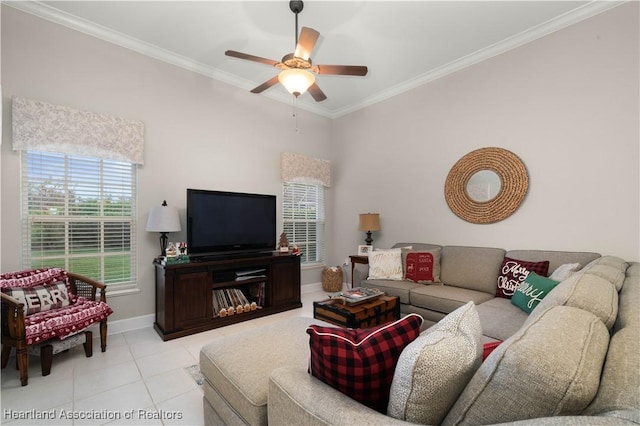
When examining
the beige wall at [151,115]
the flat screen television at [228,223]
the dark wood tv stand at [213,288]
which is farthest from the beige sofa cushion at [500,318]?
the beige wall at [151,115]

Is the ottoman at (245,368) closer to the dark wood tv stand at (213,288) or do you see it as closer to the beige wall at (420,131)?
the dark wood tv stand at (213,288)

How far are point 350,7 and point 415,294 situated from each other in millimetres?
2786

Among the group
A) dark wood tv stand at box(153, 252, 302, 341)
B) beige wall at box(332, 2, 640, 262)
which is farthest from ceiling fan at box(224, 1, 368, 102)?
dark wood tv stand at box(153, 252, 302, 341)

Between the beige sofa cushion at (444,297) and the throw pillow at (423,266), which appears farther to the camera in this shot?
the throw pillow at (423,266)

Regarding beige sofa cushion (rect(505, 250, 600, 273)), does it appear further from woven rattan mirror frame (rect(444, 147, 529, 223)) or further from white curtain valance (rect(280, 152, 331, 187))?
white curtain valance (rect(280, 152, 331, 187))

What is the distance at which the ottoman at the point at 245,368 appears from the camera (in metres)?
1.25

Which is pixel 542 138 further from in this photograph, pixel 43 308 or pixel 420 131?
pixel 43 308

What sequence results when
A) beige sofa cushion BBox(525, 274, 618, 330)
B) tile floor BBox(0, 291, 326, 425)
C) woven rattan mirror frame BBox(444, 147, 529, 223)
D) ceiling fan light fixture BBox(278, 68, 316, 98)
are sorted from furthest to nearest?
woven rattan mirror frame BBox(444, 147, 529, 223) → ceiling fan light fixture BBox(278, 68, 316, 98) → tile floor BBox(0, 291, 326, 425) → beige sofa cushion BBox(525, 274, 618, 330)

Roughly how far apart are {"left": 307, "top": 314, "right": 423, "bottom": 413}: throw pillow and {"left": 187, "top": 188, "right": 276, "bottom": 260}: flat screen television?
8.75 ft

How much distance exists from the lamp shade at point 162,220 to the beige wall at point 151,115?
0.28 meters

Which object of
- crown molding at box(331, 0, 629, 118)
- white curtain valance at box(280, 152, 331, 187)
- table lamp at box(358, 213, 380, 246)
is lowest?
table lamp at box(358, 213, 380, 246)

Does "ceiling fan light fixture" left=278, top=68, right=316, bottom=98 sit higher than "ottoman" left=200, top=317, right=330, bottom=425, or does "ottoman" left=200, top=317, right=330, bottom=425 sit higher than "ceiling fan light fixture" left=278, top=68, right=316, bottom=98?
"ceiling fan light fixture" left=278, top=68, right=316, bottom=98

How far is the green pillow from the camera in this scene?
2.15 metres

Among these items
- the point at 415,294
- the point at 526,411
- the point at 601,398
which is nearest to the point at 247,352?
the point at 526,411
